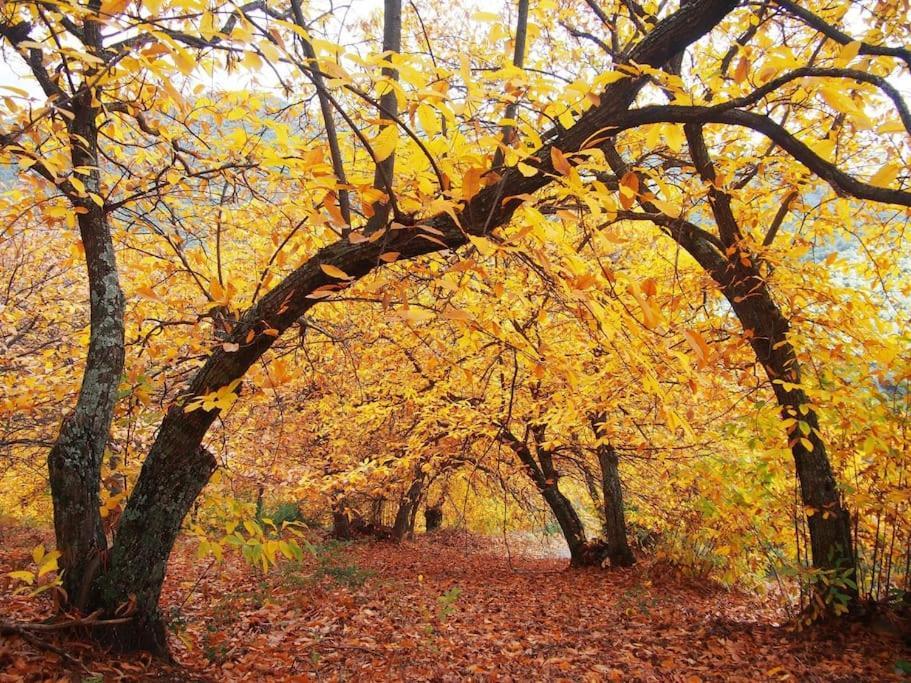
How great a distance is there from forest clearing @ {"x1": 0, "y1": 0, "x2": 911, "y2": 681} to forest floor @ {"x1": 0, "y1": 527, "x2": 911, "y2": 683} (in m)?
0.04

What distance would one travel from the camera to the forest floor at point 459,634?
359 cm

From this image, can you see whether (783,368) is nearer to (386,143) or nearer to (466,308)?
(466,308)

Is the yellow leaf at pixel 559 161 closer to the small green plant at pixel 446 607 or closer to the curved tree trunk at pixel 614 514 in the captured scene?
the small green plant at pixel 446 607

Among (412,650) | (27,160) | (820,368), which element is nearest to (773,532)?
(820,368)

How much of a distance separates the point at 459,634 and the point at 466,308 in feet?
12.0

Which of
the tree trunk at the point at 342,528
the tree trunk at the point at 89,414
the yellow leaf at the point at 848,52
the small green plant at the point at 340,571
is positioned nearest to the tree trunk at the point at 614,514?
the small green plant at the point at 340,571

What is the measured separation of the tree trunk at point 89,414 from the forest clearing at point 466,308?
0.06 feet

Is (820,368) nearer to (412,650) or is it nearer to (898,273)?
(898,273)

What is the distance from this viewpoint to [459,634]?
5125mm

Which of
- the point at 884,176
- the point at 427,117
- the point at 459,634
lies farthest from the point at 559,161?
the point at 459,634

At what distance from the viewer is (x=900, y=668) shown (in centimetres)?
342

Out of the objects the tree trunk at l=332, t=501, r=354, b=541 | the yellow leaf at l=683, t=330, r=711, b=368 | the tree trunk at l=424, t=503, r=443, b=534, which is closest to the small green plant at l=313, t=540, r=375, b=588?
the tree trunk at l=332, t=501, r=354, b=541

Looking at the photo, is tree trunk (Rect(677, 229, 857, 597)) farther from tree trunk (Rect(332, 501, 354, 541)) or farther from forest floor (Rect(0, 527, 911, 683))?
tree trunk (Rect(332, 501, 354, 541))

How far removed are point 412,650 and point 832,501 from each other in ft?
12.1
